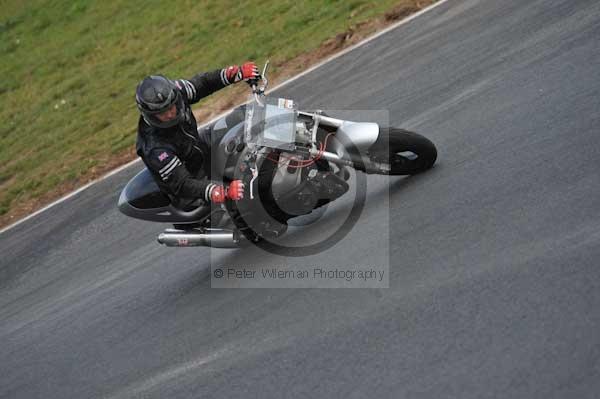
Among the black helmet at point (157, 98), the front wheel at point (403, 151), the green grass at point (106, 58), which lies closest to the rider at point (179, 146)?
the black helmet at point (157, 98)

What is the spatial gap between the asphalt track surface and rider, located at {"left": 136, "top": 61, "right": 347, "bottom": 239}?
2.82 feet

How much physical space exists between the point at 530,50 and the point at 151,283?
15.7 feet

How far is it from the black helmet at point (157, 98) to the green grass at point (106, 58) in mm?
6463

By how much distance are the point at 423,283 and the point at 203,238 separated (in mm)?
2512

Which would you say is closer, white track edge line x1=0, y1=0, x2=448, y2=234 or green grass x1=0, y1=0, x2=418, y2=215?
white track edge line x1=0, y1=0, x2=448, y2=234

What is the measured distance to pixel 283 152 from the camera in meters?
6.45

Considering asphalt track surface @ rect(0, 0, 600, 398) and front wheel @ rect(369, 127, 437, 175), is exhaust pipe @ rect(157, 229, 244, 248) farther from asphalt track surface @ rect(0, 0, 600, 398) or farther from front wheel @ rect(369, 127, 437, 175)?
front wheel @ rect(369, 127, 437, 175)

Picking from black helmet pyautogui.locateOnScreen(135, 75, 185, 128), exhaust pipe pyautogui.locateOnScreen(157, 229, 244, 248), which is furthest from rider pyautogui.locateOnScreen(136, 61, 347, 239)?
exhaust pipe pyautogui.locateOnScreen(157, 229, 244, 248)

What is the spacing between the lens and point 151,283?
773cm

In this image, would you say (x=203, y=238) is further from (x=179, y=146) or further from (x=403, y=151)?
(x=403, y=151)

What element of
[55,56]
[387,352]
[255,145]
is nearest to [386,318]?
[387,352]

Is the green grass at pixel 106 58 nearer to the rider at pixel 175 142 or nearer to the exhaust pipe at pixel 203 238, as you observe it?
the exhaust pipe at pixel 203 238

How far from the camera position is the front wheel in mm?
6312

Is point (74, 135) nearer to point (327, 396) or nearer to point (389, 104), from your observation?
point (389, 104)
